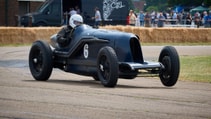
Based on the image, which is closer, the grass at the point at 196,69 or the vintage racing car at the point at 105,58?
the vintage racing car at the point at 105,58

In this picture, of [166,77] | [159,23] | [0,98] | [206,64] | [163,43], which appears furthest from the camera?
[159,23]

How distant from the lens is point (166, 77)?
47.3 feet

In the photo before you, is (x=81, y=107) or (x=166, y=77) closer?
(x=81, y=107)

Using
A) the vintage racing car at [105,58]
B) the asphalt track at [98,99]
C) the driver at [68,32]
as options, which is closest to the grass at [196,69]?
the asphalt track at [98,99]

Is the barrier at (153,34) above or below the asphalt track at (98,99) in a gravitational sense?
below

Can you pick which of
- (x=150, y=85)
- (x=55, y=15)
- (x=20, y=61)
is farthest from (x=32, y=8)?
(x=150, y=85)

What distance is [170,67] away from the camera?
46.7 ft

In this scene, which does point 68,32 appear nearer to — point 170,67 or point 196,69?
point 170,67

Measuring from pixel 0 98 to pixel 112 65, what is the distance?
2711 mm

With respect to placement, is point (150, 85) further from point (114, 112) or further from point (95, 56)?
point (114, 112)

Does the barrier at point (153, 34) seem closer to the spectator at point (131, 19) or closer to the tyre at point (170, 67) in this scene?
the spectator at point (131, 19)

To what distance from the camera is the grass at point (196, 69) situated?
1733 cm

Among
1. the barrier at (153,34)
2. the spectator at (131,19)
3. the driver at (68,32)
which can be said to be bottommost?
the barrier at (153,34)

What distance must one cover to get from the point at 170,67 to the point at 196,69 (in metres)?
6.11
